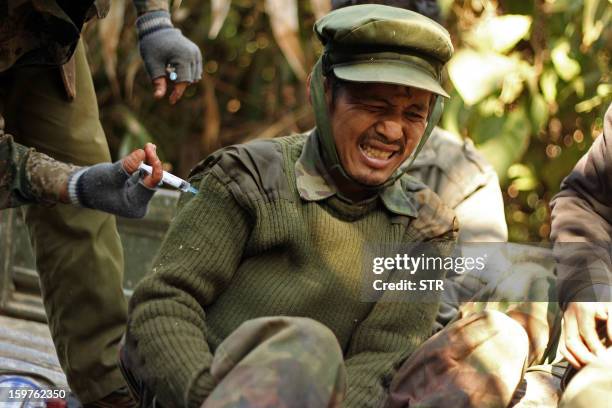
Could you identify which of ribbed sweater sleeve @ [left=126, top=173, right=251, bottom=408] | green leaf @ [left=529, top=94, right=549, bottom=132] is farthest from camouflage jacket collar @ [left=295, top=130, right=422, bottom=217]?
green leaf @ [left=529, top=94, right=549, bottom=132]

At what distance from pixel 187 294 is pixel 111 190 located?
39cm

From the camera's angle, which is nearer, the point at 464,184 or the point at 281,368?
the point at 281,368

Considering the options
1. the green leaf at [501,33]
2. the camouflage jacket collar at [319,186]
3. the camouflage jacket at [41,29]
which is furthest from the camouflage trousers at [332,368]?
the green leaf at [501,33]

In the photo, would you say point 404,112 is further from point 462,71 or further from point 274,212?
point 462,71

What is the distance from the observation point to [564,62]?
4762 millimetres

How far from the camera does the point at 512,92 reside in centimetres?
484

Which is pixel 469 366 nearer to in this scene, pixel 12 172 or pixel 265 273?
pixel 265 273

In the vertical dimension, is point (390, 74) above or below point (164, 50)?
above

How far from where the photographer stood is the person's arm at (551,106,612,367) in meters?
2.43

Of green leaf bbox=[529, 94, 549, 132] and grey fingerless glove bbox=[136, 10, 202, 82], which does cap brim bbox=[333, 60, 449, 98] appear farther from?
green leaf bbox=[529, 94, 549, 132]

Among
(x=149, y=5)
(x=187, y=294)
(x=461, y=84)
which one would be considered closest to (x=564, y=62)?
(x=461, y=84)

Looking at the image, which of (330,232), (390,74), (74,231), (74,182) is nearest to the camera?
(390,74)

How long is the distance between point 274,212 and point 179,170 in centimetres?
385

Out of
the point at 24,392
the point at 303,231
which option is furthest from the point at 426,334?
the point at 24,392
